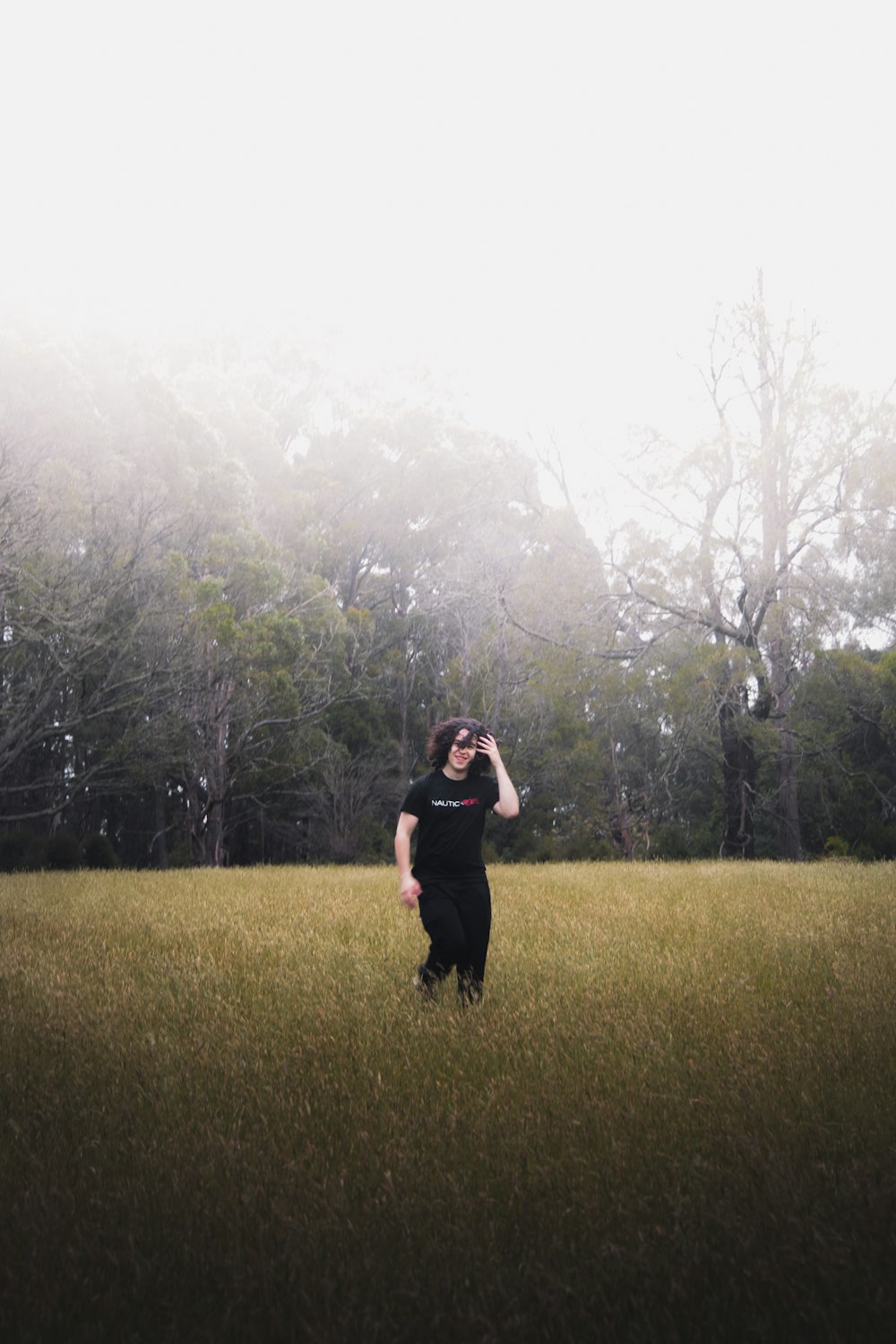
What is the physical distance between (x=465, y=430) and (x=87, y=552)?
2488cm

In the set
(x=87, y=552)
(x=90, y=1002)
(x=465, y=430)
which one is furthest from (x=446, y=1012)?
(x=465, y=430)

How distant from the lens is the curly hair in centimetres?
625

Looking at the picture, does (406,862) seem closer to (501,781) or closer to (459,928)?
(459,928)

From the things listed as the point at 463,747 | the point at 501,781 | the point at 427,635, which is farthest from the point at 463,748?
the point at 427,635

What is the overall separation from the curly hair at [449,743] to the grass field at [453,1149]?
1490mm

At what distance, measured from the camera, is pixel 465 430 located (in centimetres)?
4428

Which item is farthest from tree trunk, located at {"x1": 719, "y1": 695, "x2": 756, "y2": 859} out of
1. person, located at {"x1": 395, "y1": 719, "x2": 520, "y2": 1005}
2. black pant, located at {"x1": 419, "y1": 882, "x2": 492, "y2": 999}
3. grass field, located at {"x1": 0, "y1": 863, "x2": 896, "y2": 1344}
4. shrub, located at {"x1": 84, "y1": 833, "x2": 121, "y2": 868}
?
black pant, located at {"x1": 419, "y1": 882, "x2": 492, "y2": 999}

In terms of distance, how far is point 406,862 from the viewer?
5996 millimetres

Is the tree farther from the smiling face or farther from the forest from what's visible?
the smiling face

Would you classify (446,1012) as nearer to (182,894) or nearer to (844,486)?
(182,894)

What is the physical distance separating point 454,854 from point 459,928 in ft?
1.52

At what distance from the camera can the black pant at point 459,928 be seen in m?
5.95

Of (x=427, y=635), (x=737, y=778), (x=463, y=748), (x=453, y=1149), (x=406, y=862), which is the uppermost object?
(x=427, y=635)

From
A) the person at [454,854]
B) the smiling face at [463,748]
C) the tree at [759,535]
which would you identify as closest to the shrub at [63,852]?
the tree at [759,535]
